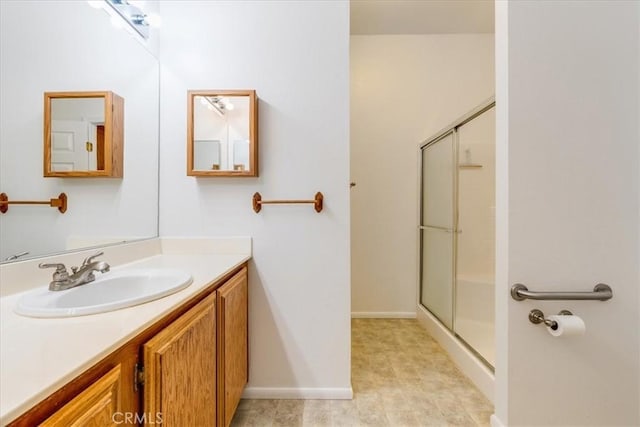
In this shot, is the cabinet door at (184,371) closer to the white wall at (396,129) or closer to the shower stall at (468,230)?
the shower stall at (468,230)

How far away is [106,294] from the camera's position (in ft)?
3.56

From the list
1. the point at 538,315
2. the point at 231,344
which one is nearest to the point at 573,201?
the point at 538,315

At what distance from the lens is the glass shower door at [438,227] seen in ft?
7.63

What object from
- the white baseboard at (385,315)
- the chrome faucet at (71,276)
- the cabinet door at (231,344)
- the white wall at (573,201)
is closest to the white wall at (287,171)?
the cabinet door at (231,344)

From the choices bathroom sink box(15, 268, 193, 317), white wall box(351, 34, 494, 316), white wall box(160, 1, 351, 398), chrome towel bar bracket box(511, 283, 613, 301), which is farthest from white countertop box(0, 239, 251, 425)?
white wall box(351, 34, 494, 316)

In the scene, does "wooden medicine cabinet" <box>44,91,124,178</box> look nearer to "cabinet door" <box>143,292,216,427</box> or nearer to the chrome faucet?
the chrome faucet

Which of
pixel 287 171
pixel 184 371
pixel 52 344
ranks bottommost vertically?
pixel 184 371

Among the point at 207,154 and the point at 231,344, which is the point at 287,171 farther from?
the point at 231,344

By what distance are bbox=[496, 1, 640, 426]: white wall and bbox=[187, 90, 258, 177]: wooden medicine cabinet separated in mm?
1263

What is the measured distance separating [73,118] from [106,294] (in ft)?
2.36

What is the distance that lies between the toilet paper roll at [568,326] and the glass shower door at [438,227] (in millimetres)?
1060

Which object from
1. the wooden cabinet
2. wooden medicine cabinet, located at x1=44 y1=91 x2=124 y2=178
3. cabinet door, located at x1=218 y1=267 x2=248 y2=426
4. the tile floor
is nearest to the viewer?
the wooden cabinet

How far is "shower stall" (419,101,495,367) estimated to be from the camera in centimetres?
208

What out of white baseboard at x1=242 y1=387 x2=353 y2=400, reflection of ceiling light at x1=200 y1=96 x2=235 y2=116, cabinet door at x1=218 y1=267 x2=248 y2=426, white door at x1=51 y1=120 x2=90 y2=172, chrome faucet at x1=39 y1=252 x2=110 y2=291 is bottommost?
white baseboard at x1=242 y1=387 x2=353 y2=400
